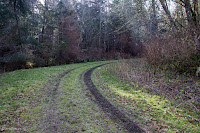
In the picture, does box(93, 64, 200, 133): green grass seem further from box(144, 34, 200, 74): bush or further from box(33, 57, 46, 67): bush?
box(33, 57, 46, 67): bush

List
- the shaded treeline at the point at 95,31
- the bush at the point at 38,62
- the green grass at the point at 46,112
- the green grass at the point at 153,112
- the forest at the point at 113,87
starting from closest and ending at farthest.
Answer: the green grass at the point at 46,112 → the green grass at the point at 153,112 → the forest at the point at 113,87 → the shaded treeline at the point at 95,31 → the bush at the point at 38,62

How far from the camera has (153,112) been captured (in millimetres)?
5484

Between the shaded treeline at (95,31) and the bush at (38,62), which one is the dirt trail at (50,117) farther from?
the bush at (38,62)

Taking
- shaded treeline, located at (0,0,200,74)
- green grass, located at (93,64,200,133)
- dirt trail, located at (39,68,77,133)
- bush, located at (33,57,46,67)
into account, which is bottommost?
green grass, located at (93,64,200,133)

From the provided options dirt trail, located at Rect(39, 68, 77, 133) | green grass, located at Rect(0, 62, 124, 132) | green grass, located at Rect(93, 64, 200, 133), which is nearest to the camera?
dirt trail, located at Rect(39, 68, 77, 133)

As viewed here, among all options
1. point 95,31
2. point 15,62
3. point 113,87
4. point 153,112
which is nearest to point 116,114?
point 153,112

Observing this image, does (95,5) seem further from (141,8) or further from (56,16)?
(141,8)

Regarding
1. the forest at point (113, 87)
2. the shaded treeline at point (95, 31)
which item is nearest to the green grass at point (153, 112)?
the forest at point (113, 87)

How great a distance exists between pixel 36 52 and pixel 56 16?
8.00m

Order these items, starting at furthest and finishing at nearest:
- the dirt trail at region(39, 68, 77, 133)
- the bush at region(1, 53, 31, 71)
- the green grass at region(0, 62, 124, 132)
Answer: the bush at region(1, 53, 31, 71) → the green grass at region(0, 62, 124, 132) → the dirt trail at region(39, 68, 77, 133)

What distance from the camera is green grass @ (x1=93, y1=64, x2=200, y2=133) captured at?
446 centimetres

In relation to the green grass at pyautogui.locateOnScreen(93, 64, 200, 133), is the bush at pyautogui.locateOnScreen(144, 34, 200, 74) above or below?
above

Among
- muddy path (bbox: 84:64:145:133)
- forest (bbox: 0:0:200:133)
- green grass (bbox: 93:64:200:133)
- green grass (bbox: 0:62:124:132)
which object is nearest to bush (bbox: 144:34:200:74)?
forest (bbox: 0:0:200:133)

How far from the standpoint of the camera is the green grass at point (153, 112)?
14.6 feet
